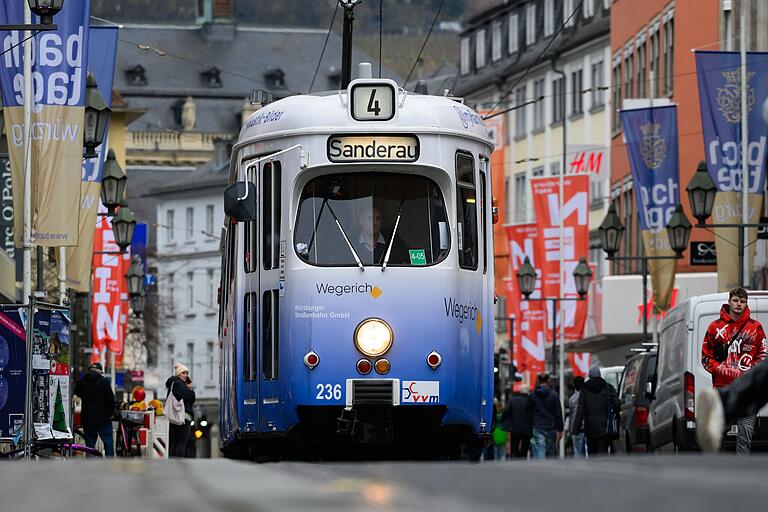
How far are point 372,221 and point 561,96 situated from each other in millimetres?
67186

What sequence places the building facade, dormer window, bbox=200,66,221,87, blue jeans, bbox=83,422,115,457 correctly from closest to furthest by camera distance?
blue jeans, bbox=83,422,115,457, the building facade, dormer window, bbox=200,66,221,87

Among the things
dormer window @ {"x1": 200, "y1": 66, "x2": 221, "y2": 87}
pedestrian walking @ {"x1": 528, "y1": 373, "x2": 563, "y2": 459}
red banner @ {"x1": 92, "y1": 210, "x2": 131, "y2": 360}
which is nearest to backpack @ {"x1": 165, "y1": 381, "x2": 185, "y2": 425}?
pedestrian walking @ {"x1": 528, "y1": 373, "x2": 563, "y2": 459}

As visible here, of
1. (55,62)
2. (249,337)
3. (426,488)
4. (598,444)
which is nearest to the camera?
(426,488)

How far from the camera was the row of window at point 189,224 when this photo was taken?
122 m

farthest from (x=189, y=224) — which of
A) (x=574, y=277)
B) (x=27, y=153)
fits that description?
(x=27, y=153)

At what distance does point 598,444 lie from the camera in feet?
88.2

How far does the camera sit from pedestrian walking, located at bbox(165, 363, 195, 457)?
28841 millimetres

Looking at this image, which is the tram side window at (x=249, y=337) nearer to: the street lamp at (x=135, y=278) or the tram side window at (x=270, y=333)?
the tram side window at (x=270, y=333)

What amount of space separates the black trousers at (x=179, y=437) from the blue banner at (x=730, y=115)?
1093 centimetres

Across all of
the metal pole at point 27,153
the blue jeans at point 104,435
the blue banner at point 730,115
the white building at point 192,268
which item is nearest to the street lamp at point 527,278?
the blue banner at point 730,115

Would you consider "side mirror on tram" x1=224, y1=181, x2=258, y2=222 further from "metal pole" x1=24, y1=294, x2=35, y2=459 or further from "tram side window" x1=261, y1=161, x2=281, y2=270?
"metal pole" x1=24, y1=294, x2=35, y2=459

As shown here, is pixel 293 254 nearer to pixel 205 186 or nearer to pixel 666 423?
pixel 666 423

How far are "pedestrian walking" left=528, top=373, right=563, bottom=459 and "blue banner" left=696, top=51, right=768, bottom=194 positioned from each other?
7.34m

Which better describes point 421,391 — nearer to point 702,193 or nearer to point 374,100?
point 374,100
